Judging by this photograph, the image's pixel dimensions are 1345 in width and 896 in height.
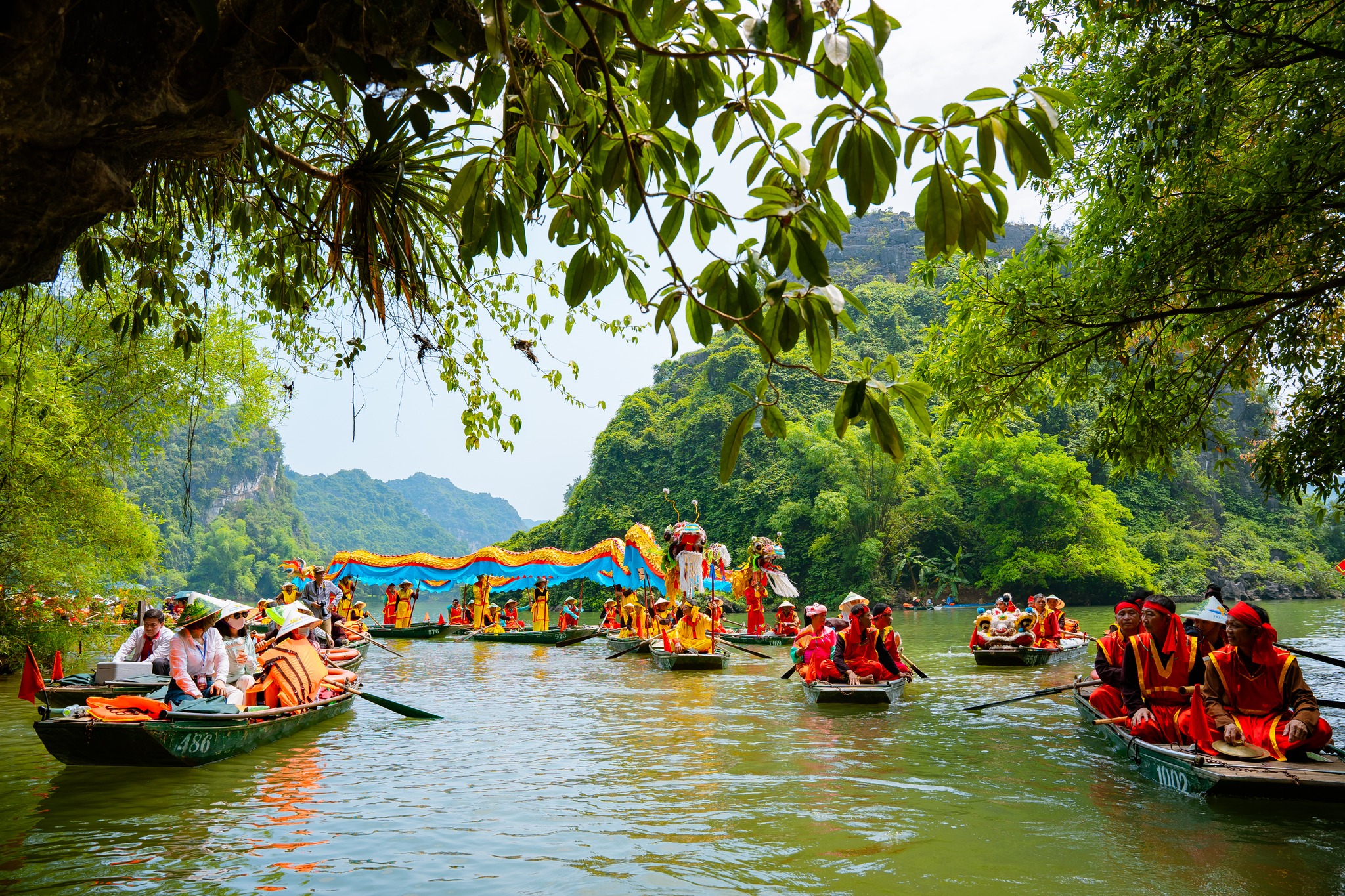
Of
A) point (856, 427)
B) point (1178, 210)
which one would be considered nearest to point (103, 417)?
point (1178, 210)

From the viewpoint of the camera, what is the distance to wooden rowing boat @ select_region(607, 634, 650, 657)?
19469 mm

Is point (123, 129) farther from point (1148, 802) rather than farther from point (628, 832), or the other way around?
point (1148, 802)

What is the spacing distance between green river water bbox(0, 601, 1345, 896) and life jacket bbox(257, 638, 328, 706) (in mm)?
514

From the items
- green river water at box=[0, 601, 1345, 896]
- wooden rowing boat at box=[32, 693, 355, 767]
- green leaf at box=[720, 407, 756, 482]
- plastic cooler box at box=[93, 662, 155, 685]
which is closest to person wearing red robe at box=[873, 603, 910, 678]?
green river water at box=[0, 601, 1345, 896]

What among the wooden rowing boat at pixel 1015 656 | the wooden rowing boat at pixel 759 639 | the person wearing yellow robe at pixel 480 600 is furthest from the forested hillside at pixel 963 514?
the person wearing yellow robe at pixel 480 600

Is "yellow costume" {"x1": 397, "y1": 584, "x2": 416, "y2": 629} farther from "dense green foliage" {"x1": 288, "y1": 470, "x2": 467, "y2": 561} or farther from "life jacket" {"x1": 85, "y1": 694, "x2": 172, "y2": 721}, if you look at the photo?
"dense green foliage" {"x1": 288, "y1": 470, "x2": 467, "y2": 561}

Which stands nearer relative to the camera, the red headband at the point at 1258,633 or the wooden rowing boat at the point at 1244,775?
the wooden rowing boat at the point at 1244,775

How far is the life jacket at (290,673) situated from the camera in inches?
361

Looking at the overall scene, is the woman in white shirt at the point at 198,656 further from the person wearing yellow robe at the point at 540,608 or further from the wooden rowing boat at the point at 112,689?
the person wearing yellow robe at the point at 540,608

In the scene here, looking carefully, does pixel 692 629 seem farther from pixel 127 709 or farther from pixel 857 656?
pixel 127 709

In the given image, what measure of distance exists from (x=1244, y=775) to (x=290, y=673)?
9.06 metres

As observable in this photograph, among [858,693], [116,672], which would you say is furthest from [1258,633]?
[116,672]

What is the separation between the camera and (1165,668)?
7188 mm

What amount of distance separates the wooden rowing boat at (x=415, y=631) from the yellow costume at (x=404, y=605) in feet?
4.97
